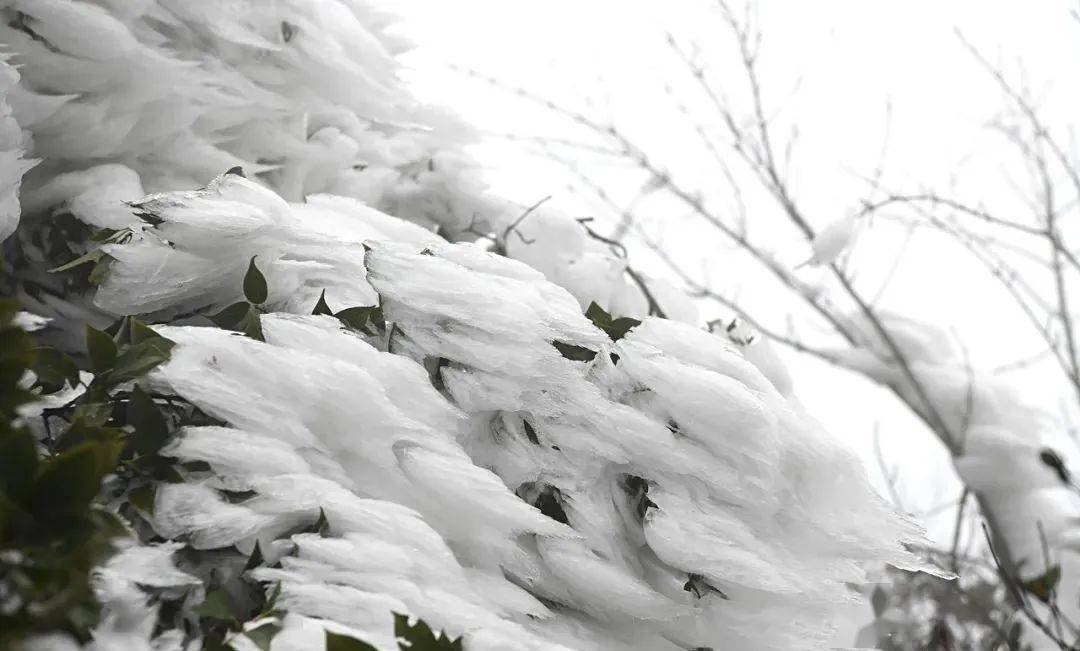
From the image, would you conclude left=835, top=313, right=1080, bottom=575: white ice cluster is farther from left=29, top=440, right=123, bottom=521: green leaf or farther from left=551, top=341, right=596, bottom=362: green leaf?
left=29, top=440, right=123, bottom=521: green leaf

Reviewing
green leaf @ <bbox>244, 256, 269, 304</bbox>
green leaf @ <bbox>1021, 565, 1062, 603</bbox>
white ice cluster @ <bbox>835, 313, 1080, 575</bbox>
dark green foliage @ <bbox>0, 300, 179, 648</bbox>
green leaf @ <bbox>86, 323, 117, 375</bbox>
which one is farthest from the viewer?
white ice cluster @ <bbox>835, 313, 1080, 575</bbox>

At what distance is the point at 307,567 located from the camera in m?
0.42

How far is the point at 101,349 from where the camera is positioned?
49 centimetres

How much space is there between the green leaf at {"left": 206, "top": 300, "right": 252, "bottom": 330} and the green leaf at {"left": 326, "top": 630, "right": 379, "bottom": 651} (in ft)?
1.04

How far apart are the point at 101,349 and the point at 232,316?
0.13 meters

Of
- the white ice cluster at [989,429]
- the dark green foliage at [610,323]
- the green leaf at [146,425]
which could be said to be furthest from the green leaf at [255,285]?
the white ice cluster at [989,429]

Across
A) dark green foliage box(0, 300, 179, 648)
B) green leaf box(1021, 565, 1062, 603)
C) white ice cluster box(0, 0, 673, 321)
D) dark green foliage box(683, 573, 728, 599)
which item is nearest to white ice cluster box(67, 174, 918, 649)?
dark green foliage box(683, 573, 728, 599)

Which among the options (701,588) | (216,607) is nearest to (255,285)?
(216,607)

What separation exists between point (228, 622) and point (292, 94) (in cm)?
66

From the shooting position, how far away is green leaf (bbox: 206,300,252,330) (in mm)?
607

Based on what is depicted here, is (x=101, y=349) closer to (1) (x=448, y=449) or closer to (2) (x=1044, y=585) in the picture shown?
(1) (x=448, y=449)

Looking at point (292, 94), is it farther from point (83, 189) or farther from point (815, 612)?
point (815, 612)

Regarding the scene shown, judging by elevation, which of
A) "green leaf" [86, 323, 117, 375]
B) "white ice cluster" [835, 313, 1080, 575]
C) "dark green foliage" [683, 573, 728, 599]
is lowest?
"white ice cluster" [835, 313, 1080, 575]

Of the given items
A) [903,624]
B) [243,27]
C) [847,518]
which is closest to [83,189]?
[243,27]
